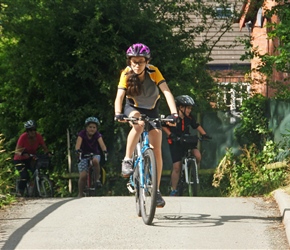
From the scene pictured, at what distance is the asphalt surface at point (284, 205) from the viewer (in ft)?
30.7

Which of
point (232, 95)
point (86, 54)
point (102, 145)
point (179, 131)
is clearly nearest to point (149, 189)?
point (179, 131)

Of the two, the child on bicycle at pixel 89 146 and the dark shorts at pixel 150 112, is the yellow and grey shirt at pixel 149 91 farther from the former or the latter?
the child on bicycle at pixel 89 146

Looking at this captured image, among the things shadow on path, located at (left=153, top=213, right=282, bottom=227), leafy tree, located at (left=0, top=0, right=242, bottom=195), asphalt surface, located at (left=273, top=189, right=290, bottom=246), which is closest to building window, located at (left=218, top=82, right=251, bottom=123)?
leafy tree, located at (left=0, top=0, right=242, bottom=195)

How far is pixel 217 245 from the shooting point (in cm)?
870

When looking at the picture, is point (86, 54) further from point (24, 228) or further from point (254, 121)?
point (24, 228)

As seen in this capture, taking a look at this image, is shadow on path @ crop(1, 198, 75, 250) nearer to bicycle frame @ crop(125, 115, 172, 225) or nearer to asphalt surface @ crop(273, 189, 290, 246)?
bicycle frame @ crop(125, 115, 172, 225)

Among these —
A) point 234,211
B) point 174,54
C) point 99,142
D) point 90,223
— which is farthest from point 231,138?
point 90,223

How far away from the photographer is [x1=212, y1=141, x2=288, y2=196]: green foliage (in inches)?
646

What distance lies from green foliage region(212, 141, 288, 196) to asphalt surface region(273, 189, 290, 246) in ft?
10.1

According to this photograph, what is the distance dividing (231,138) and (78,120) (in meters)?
3.12

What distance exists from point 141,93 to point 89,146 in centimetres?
709

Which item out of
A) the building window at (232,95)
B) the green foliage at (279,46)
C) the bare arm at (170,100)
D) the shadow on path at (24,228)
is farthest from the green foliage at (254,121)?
the bare arm at (170,100)

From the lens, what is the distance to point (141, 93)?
10195 millimetres

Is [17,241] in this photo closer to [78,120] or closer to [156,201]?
[156,201]
